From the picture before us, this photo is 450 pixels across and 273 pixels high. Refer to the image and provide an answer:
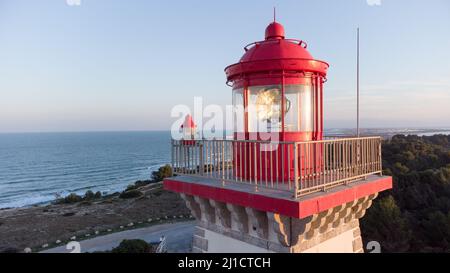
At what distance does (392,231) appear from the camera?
48.9ft

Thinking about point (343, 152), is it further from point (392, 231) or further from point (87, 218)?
point (87, 218)

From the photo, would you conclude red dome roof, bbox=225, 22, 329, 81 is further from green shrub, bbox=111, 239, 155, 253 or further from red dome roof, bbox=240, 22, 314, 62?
green shrub, bbox=111, 239, 155, 253

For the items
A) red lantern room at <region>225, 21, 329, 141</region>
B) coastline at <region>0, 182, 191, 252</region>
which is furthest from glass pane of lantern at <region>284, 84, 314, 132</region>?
coastline at <region>0, 182, 191, 252</region>

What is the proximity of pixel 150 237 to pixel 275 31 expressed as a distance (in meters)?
15.0

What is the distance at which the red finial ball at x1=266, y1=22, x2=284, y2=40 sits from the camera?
6051mm

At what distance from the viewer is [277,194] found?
4629 millimetres

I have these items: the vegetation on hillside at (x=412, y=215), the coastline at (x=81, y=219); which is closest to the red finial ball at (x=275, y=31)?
the vegetation on hillside at (x=412, y=215)

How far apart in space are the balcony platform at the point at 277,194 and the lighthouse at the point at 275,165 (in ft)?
0.06

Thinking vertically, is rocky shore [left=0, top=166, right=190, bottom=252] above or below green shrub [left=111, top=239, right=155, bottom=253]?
below

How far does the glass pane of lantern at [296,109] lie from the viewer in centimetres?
556

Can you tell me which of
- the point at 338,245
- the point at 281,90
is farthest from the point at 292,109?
the point at 338,245

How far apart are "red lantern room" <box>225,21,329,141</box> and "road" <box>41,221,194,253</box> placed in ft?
33.3

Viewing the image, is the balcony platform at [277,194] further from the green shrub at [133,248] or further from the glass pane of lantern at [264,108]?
the green shrub at [133,248]
